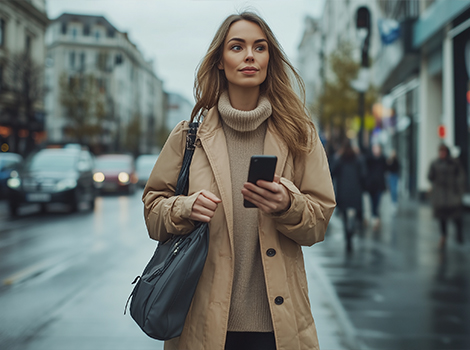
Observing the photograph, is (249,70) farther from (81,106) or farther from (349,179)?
(81,106)

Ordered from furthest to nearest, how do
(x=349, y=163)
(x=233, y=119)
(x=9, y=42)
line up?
(x=9, y=42)
(x=349, y=163)
(x=233, y=119)

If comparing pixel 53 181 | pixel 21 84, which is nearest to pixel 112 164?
pixel 53 181

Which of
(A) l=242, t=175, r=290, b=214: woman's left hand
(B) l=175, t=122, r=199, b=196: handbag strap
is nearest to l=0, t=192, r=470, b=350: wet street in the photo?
(B) l=175, t=122, r=199, b=196: handbag strap

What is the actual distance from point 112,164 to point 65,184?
10143mm

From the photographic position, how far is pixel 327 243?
10289 millimetres

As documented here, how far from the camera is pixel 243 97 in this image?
2301 mm

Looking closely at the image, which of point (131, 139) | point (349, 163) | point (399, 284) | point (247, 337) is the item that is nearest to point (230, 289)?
point (247, 337)

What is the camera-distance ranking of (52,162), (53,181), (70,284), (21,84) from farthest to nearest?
(21,84) < (52,162) < (53,181) < (70,284)

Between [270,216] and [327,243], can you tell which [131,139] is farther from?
[270,216]

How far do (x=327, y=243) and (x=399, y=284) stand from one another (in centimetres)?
361

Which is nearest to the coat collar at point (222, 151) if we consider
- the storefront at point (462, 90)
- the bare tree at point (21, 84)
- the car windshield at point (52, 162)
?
the storefront at point (462, 90)

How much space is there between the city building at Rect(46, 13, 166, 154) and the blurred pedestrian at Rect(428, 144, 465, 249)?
38.6 m

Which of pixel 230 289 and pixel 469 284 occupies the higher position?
pixel 230 289

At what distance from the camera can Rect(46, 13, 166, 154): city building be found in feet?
154
